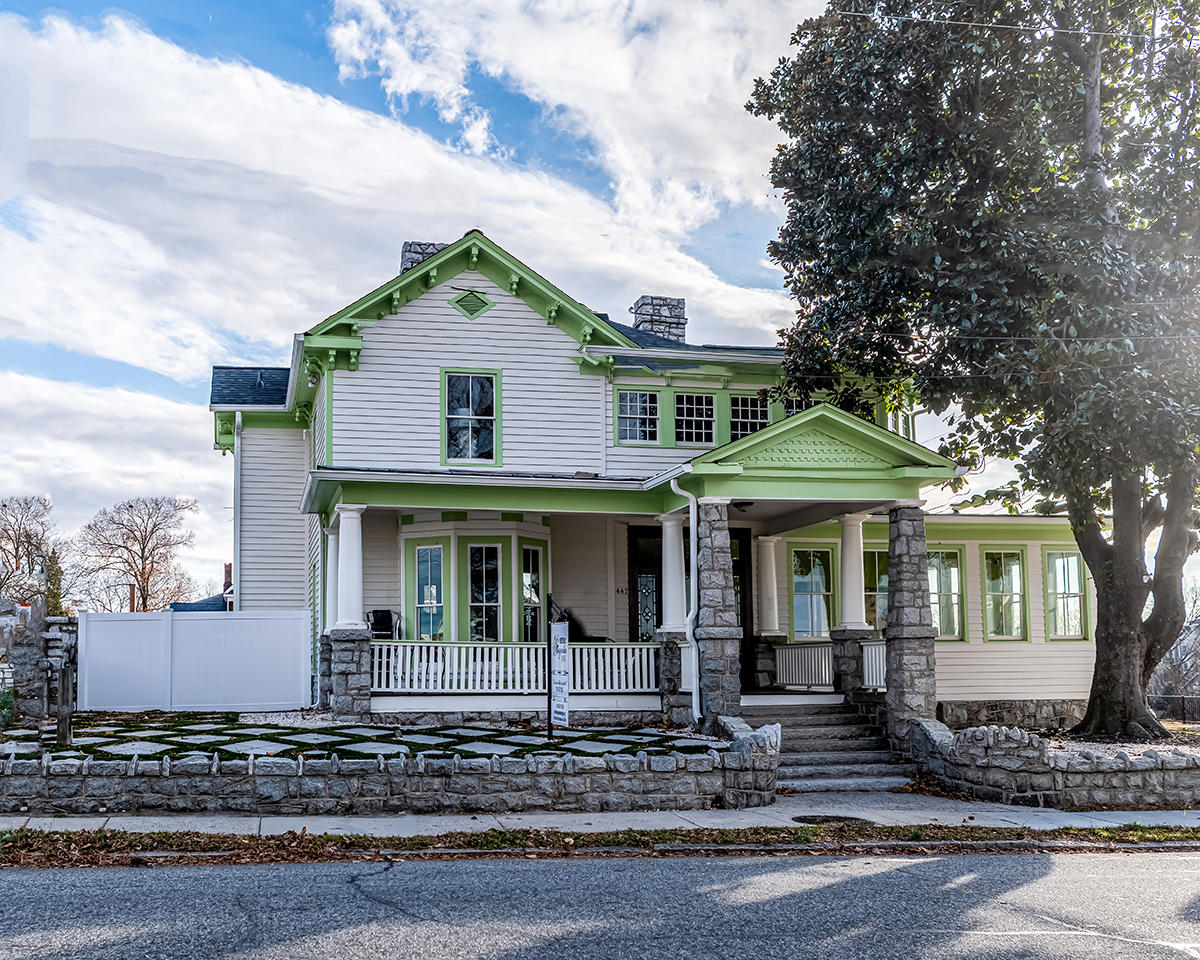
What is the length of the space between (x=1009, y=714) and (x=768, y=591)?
15.7 ft

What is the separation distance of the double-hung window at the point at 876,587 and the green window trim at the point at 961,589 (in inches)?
37.9

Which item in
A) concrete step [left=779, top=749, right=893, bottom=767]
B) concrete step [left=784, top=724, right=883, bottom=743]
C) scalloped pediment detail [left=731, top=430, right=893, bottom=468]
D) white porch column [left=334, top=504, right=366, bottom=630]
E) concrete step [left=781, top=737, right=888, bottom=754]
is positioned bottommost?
concrete step [left=779, top=749, right=893, bottom=767]

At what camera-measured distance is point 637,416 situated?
Result: 2014cm

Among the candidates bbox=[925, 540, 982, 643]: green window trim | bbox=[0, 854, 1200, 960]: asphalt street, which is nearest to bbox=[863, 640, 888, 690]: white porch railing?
bbox=[925, 540, 982, 643]: green window trim

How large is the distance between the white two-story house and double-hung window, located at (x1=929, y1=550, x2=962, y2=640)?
0.04m

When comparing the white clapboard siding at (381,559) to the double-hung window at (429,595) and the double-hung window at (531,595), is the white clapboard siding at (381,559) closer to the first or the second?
the double-hung window at (429,595)

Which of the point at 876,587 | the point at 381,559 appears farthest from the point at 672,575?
the point at 876,587

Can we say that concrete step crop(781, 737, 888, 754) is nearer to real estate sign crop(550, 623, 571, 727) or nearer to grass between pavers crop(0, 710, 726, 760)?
grass between pavers crop(0, 710, 726, 760)

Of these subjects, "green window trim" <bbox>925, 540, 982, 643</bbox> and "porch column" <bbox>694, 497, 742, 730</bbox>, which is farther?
"green window trim" <bbox>925, 540, 982, 643</bbox>

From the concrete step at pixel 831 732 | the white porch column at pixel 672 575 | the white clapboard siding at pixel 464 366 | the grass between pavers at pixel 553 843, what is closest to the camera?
the grass between pavers at pixel 553 843

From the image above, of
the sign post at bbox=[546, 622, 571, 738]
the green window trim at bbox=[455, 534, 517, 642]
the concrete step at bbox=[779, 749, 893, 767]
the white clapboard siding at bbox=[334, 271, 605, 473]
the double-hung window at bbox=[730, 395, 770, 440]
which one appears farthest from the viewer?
the double-hung window at bbox=[730, 395, 770, 440]

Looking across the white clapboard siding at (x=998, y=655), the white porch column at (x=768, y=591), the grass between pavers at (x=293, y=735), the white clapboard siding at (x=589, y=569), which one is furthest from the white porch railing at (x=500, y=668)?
the white clapboard siding at (x=998, y=655)

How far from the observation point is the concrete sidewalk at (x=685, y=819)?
34.6 feet

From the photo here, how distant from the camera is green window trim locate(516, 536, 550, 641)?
19.4 m
